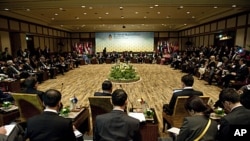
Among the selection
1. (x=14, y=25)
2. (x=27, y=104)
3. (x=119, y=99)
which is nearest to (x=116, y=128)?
(x=119, y=99)

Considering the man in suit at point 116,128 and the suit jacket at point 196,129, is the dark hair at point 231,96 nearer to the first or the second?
the suit jacket at point 196,129

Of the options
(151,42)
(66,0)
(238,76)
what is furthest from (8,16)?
(151,42)

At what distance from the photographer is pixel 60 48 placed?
20469mm

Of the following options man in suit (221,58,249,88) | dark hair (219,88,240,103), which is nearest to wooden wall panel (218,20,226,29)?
man in suit (221,58,249,88)

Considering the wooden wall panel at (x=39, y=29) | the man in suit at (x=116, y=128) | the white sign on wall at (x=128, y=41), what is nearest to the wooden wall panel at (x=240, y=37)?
the man in suit at (x=116, y=128)

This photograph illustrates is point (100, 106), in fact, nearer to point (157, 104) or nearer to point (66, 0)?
point (157, 104)

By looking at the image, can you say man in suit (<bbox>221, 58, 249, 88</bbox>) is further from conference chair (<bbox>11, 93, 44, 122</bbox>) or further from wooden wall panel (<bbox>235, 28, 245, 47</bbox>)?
conference chair (<bbox>11, 93, 44, 122</bbox>)

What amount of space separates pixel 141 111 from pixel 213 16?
1149 centimetres

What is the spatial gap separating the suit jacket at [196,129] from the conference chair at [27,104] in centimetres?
248

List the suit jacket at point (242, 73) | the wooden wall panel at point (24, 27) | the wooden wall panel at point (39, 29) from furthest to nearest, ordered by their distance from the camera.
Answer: the wooden wall panel at point (39, 29), the wooden wall panel at point (24, 27), the suit jacket at point (242, 73)

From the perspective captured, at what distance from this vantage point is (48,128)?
5.79 ft

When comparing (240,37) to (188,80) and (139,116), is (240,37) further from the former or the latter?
(139,116)

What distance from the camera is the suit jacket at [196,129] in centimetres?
176

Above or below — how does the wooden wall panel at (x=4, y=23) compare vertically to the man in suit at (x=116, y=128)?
above
